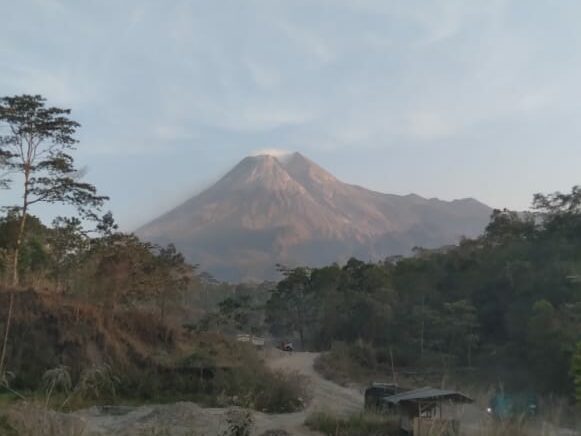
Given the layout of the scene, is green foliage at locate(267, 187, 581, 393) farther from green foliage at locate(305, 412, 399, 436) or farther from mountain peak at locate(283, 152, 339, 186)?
mountain peak at locate(283, 152, 339, 186)

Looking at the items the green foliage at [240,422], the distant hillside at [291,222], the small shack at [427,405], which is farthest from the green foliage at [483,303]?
the distant hillside at [291,222]

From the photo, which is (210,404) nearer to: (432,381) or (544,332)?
(432,381)

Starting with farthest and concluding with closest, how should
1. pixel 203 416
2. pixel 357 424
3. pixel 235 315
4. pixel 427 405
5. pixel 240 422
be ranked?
pixel 235 315, pixel 203 416, pixel 357 424, pixel 427 405, pixel 240 422

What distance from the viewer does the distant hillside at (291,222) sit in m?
125

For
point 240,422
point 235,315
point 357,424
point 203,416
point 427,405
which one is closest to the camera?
point 240,422

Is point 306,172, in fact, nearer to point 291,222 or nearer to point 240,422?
point 291,222

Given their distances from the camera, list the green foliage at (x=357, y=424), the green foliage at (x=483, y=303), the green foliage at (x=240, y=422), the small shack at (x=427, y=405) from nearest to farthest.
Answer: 1. the green foliage at (x=240, y=422)
2. the small shack at (x=427, y=405)
3. the green foliage at (x=357, y=424)
4. the green foliage at (x=483, y=303)

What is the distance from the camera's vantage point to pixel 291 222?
137 metres

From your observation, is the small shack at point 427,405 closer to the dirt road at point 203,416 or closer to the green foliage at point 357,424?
the green foliage at point 357,424

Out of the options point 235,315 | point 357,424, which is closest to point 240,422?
point 357,424

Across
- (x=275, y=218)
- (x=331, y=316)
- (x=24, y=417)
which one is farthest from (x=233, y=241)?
(x=24, y=417)

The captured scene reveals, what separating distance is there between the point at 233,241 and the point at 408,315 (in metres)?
98.9

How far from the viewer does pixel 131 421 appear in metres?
12.9

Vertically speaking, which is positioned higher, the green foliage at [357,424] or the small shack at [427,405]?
the small shack at [427,405]
